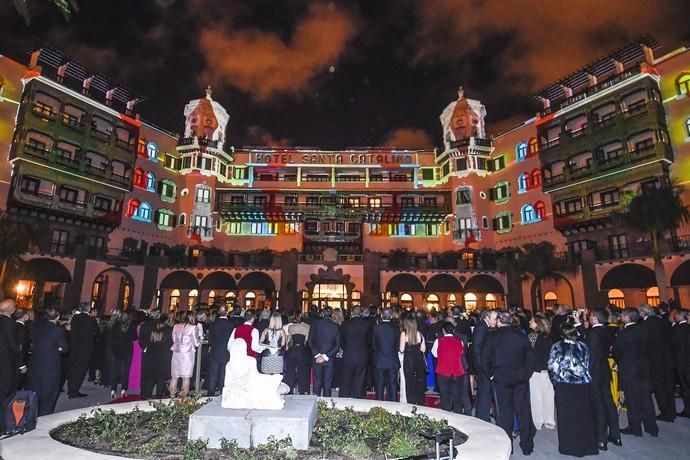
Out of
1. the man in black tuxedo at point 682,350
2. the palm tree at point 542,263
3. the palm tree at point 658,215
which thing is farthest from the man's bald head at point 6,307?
the palm tree at point 542,263

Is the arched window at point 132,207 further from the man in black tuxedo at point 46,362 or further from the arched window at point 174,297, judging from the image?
the man in black tuxedo at point 46,362

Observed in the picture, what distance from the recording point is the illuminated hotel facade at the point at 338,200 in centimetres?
2898

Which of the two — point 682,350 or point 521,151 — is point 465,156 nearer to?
point 521,151

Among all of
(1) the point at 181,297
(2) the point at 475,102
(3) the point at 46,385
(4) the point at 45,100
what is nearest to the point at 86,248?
(1) the point at 181,297

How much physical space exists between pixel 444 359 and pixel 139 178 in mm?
35938

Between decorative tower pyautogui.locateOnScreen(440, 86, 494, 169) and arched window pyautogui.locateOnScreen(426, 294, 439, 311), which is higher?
decorative tower pyautogui.locateOnScreen(440, 86, 494, 169)

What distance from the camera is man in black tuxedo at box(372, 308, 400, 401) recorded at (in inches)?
377

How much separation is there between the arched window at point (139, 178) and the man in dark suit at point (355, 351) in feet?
109

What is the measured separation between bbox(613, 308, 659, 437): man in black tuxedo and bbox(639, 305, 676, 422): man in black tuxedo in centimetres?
98

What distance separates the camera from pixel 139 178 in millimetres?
36750

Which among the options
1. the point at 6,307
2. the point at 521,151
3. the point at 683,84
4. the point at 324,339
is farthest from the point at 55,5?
the point at 521,151

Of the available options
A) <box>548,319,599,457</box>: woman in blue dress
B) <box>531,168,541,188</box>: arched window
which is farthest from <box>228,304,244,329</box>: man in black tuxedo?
<box>531,168,541,188</box>: arched window

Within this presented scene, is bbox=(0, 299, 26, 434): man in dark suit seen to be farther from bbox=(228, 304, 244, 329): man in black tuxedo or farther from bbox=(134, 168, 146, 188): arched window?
bbox=(134, 168, 146, 188): arched window

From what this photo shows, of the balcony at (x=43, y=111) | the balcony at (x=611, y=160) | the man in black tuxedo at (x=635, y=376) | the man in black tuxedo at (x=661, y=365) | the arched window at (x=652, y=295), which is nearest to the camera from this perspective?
the man in black tuxedo at (x=635, y=376)
